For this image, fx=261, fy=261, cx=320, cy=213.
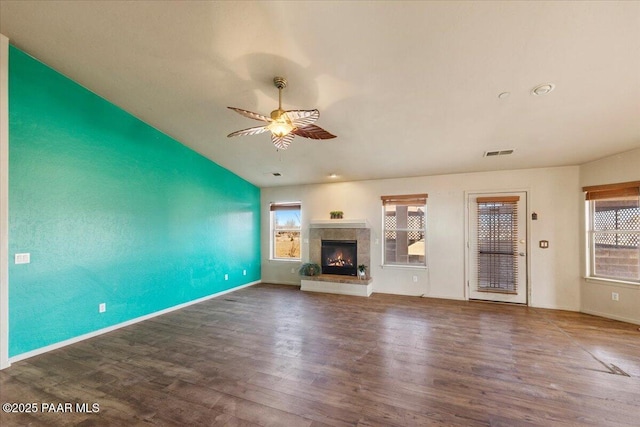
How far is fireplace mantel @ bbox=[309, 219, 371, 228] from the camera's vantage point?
606 cm

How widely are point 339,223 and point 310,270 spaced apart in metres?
1.34

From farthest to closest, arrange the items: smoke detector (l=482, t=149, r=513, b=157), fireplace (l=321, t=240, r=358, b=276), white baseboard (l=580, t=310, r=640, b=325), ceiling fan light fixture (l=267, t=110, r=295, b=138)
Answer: fireplace (l=321, t=240, r=358, b=276) → smoke detector (l=482, t=149, r=513, b=157) → white baseboard (l=580, t=310, r=640, b=325) → ceiling fan light fixture (l=267, t=110, r=295, b=138)

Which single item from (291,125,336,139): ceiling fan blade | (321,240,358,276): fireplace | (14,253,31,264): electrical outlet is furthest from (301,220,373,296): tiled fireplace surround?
(14,253,31,264): electrical outlet

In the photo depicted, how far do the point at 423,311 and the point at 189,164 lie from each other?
204 inches

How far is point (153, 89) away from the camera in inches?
138

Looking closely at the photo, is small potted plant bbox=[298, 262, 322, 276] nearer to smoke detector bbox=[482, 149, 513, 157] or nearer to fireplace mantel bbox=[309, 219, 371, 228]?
fireplace mantel bbox=[309, 219, 371, 228]

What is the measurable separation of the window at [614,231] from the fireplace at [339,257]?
4.28 meters

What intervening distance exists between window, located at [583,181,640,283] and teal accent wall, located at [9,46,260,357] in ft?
23.7

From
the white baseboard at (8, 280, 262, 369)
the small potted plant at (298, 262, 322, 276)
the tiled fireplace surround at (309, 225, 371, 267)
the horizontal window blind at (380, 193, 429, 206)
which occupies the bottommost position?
the white baseboard at (8, 280, 262, 369)

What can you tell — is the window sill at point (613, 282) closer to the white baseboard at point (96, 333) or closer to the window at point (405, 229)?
the window at point (405, 229)

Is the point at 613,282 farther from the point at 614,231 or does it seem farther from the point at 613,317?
the point at 614,231

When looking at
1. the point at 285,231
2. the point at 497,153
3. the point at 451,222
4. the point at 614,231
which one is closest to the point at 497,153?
the point at 497,153

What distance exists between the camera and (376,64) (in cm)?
266

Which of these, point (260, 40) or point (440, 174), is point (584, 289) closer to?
point (440, 174)
